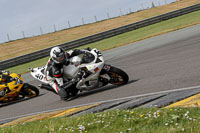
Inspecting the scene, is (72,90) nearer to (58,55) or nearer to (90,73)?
(90,73)

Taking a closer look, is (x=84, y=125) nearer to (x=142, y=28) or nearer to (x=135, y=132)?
(x=135, y=132)

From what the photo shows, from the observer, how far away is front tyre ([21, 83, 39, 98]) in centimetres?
1178

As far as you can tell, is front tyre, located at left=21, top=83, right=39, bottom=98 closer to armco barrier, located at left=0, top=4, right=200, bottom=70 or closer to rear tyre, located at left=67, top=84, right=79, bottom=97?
rear tyre, located at left=67, top=84, right=79, bottom=97

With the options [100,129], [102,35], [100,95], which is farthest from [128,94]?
[102,35]

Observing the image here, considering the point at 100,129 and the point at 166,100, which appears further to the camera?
the point at 166,100

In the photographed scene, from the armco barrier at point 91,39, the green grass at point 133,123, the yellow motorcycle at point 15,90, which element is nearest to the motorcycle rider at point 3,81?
the yellow motorcycle at point 15,90

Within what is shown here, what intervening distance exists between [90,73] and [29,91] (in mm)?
3332

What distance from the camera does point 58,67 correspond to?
9680 mm

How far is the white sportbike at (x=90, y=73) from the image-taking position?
922 centimetres

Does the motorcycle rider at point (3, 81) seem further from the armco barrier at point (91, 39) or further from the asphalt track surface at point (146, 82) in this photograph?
the armco barrier at point (91, 39)

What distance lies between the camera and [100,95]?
9.12 meters

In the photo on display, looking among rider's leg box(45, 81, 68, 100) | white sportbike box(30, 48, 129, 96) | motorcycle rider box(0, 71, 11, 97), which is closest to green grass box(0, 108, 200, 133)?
white sportbike box(30, 48, 129, 96)

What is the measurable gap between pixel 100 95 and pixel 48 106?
4.79 feet

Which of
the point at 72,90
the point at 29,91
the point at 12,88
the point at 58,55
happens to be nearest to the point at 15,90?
the point at 12,88
